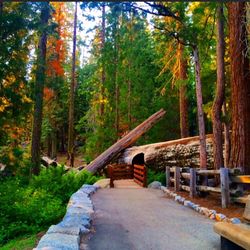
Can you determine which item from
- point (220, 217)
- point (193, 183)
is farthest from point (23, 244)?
point (193, 183)

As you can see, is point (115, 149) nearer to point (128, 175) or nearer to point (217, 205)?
point (128, 175)

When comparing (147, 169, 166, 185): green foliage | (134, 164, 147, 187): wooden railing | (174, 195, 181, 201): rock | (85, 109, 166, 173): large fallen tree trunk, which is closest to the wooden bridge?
(134, 164, 147, 187): wooden railing

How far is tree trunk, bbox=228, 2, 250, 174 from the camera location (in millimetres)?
9630

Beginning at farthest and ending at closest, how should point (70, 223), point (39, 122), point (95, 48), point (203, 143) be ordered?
point (95, 48), point (39, 122), point (203, 143), point (70, 223)

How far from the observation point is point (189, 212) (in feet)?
28.1

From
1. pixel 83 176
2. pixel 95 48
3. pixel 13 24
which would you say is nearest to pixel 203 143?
pixel 83 176

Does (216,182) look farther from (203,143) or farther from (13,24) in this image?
(13,24)

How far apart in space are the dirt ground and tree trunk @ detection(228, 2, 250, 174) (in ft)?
3.77

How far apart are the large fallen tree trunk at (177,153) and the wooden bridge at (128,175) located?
0.94 metres

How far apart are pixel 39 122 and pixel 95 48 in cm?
1739

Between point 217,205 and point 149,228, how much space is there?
9.49ft

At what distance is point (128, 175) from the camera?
19047mm

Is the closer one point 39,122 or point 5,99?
point 5,99

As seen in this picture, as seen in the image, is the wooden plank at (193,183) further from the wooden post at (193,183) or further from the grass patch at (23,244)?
the grass patch at (23,244)
